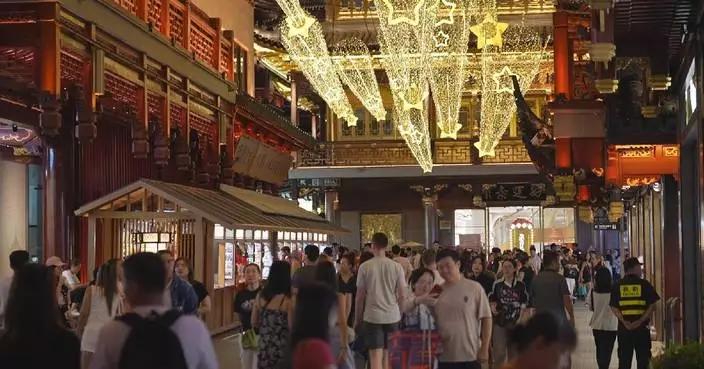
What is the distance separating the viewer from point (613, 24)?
1342 cm

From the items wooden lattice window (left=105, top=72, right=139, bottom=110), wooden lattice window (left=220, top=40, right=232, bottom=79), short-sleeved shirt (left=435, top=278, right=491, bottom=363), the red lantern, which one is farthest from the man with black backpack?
the red lantern

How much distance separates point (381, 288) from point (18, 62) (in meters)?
5.49

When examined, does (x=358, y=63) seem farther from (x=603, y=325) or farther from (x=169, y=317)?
(x=169, y=317)

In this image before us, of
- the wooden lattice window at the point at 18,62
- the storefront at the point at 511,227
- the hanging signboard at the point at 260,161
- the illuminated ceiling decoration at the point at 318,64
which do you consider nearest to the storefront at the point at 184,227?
the hanging signboard at the point at 260,161

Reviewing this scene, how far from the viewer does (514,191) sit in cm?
4259

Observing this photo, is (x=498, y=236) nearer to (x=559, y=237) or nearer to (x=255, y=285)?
(x=559, y=237)

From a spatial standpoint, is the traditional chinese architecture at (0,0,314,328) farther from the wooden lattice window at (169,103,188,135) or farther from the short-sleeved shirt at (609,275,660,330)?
the short-sleeved shirt at (609,275,660,330)

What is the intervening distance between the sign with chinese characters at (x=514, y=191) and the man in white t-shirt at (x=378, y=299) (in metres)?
29.2

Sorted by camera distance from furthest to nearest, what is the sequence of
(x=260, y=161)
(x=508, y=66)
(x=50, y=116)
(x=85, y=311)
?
(x=508, y=66) < (x=260, y=161) < (x=50, y=116) < (x=85, y=311)

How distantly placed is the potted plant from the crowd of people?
5.29ft

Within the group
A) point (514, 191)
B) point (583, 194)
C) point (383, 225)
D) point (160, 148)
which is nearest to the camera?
point (160, 148)

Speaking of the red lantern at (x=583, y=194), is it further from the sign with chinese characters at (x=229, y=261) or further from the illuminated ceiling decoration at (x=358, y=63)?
the illuminated ceiling decoration at (x=358, y=63)

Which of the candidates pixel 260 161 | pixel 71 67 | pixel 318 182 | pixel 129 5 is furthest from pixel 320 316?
pixel 318 182

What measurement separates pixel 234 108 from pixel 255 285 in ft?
43.7
